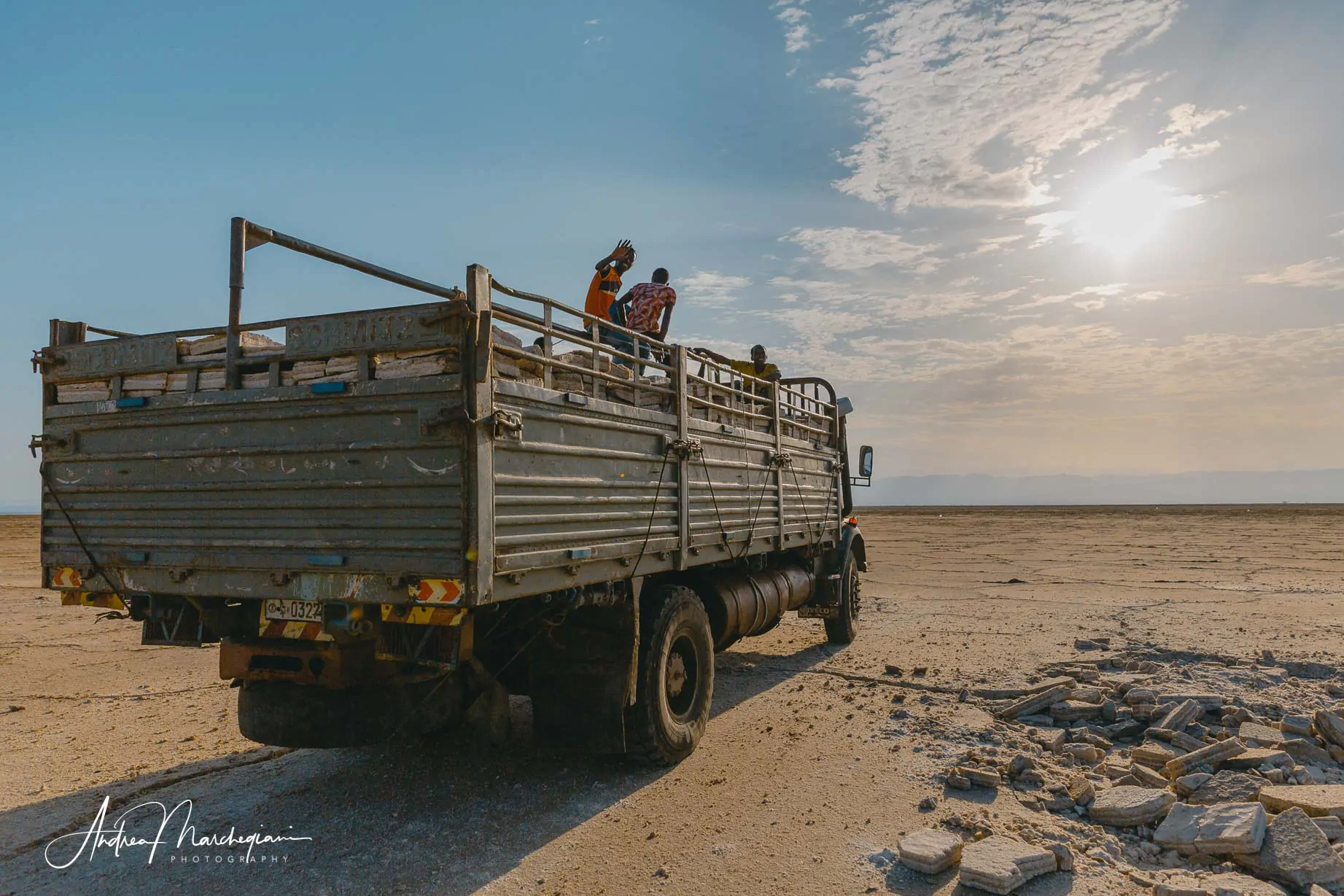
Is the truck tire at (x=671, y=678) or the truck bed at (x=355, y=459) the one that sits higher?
the truck bed at (x=355, y=459)

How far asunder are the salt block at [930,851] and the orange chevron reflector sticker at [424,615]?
8.09 ft

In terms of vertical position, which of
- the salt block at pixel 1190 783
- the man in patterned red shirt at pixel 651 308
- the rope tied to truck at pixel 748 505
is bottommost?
the salt block at pixel 1190 783

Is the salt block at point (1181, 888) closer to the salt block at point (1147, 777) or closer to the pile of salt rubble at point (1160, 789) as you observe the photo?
the pile of salt rubble at point (1160, 789)

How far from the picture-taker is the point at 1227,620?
10.8 meters

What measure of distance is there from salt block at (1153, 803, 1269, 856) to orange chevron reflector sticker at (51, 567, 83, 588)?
6154 mm

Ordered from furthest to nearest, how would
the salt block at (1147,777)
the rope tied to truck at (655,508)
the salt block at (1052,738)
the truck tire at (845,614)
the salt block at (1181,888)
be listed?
the truck tire at (845,614), the salt block at (1052,738), the rope tied to truck at (655,508), the salt block at (1147,777), the salt block at (1181,888)

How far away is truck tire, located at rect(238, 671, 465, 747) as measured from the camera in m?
4.34

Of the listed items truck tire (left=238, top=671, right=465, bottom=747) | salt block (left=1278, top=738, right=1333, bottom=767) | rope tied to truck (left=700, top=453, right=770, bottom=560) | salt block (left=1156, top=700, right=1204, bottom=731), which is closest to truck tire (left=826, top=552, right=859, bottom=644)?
rope tied to truck (left=700, top=453, right=770, bottom=560)

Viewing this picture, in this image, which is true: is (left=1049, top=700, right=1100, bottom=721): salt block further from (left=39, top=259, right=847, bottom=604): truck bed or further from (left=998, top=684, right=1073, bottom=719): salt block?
(left=39, top=259, right=847, bottom=604): truck bed

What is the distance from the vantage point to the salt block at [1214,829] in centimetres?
397

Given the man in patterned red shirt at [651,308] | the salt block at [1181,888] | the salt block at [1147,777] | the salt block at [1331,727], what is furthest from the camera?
the man in patterned red shirt at [651,308]

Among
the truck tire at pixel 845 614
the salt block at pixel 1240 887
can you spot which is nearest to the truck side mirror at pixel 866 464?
the truck tire at pixel 845 614

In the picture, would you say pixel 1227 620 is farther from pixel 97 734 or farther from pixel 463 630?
pixel 97 734

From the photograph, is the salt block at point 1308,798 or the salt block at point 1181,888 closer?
the salt block at point 1181,888
